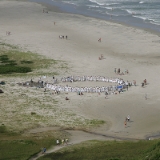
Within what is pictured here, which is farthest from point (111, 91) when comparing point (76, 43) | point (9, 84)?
point (76, 43)

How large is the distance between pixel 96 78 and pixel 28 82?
914cm

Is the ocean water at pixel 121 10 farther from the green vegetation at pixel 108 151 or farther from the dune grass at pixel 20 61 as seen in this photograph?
the green vegetation at pixel 108 151

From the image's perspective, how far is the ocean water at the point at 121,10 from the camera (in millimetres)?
95938

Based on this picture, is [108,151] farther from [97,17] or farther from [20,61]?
[97,17]

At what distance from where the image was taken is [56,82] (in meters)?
59.9

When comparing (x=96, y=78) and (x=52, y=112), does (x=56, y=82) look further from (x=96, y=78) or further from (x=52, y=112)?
(x=52, y=112)

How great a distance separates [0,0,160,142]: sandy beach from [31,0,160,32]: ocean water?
4922 mm

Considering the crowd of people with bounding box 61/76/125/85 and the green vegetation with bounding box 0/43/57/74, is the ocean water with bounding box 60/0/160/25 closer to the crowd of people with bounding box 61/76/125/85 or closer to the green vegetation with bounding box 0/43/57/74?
the green vegetation with bounding box 0/43/57/74

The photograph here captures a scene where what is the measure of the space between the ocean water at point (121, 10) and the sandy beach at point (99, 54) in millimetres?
4922

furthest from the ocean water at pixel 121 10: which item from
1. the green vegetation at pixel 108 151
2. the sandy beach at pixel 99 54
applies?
the green vegetation at pixel 108 151

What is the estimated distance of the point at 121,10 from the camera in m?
108

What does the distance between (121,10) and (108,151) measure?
72928mm

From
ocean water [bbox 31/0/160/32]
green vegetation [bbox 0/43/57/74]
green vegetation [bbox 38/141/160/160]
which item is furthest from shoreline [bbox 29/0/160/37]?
green vegetation [bbox 38/141/160/160]

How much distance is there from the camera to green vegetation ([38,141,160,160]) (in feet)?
121
